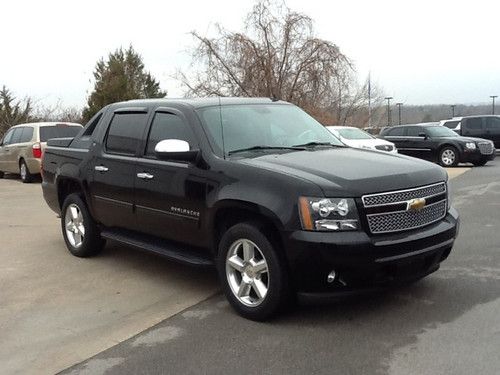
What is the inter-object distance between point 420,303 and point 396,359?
1143 millimetres

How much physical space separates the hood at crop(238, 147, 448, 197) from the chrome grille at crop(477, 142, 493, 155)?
49.5ft

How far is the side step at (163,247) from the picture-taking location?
A: 16.2 feet

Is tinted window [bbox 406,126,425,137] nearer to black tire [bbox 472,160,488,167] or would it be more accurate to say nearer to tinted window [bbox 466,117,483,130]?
black tire [bbox 472,160,488,167]

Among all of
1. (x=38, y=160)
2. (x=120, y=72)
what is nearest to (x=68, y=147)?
(x=38, y=160)

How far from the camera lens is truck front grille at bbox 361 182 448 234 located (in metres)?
4.12

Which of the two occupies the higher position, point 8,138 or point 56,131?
point 56,131

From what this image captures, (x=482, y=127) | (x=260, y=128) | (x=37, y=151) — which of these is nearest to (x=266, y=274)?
(x=260, y=128)

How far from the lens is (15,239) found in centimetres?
784

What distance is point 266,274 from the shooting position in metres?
4.43

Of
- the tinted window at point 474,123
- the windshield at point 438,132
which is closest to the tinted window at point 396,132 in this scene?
the windshield at point 438,132

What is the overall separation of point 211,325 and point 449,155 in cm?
1640

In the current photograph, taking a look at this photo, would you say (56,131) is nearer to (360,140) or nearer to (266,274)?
(360,140)

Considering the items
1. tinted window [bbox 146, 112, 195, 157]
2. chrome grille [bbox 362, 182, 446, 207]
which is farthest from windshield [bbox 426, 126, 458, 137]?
chrome grille [bbox 362, 182, 446, 207]

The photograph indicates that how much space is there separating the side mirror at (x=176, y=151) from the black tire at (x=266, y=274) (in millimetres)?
765
